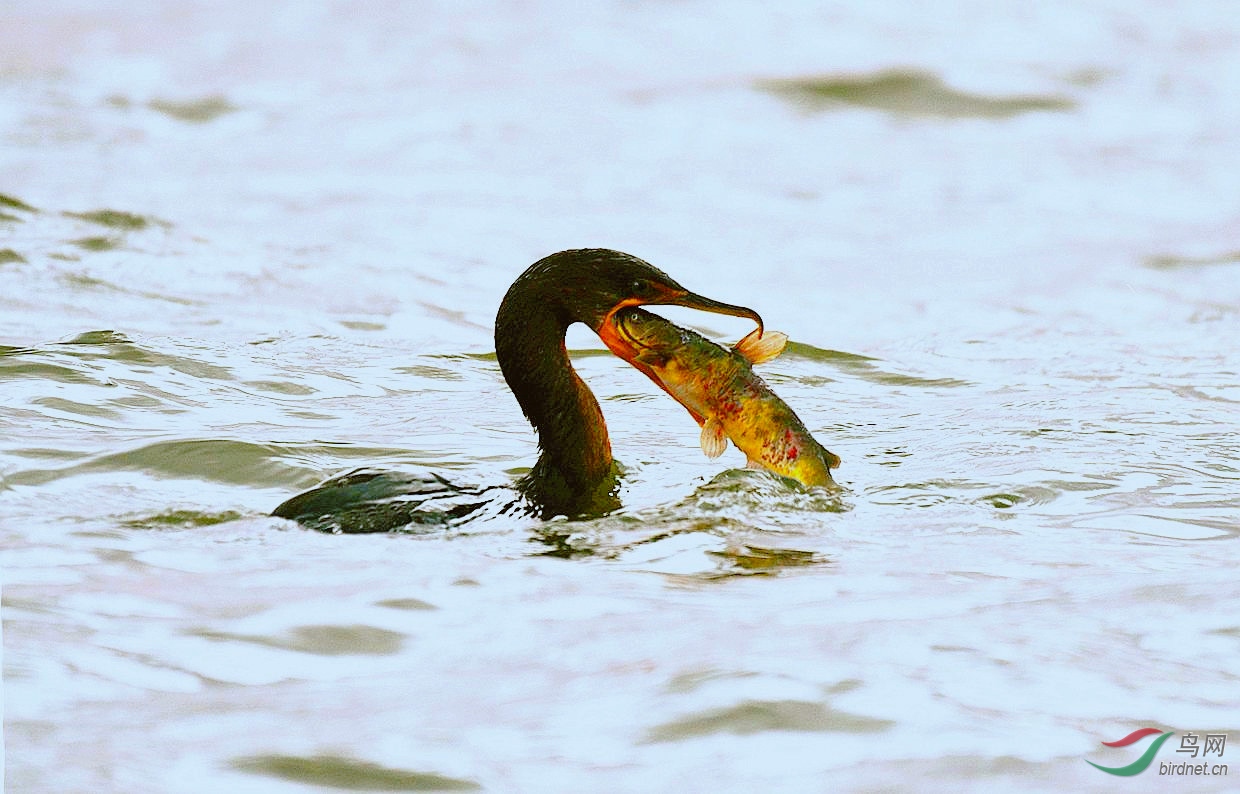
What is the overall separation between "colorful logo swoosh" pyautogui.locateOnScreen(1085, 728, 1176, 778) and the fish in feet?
6.60

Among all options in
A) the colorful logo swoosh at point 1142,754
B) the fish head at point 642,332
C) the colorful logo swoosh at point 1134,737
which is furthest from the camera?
the fish head at point 642,332

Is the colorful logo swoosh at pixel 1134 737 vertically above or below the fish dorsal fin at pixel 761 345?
below

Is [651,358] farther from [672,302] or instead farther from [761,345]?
[761,345]

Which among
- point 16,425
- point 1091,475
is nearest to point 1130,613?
point 1091,475

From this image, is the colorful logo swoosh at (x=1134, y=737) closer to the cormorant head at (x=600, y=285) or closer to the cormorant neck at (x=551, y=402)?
the cormorant head at (x=600, y=285)

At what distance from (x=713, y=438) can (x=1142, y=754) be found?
223 centimetres

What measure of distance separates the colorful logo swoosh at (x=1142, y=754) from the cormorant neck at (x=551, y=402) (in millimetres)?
2332

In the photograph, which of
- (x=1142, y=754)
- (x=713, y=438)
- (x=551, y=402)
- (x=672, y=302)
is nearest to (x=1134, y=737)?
(x=1142, y=754)

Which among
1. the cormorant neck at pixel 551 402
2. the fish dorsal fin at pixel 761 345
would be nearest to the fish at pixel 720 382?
the fish dorsal fin at pixel 761 345

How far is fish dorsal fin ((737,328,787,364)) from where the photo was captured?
6051 mm

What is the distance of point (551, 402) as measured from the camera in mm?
6062

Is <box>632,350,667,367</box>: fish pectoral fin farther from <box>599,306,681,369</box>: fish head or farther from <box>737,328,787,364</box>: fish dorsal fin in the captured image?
<box>737,328,787,364</box>: fish dorsal fin

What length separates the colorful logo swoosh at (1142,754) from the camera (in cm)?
411

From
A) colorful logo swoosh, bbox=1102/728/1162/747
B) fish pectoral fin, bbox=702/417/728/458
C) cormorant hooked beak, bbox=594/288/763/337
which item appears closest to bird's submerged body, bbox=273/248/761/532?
cormorant hooked beak, bbox=594/288/763/337
